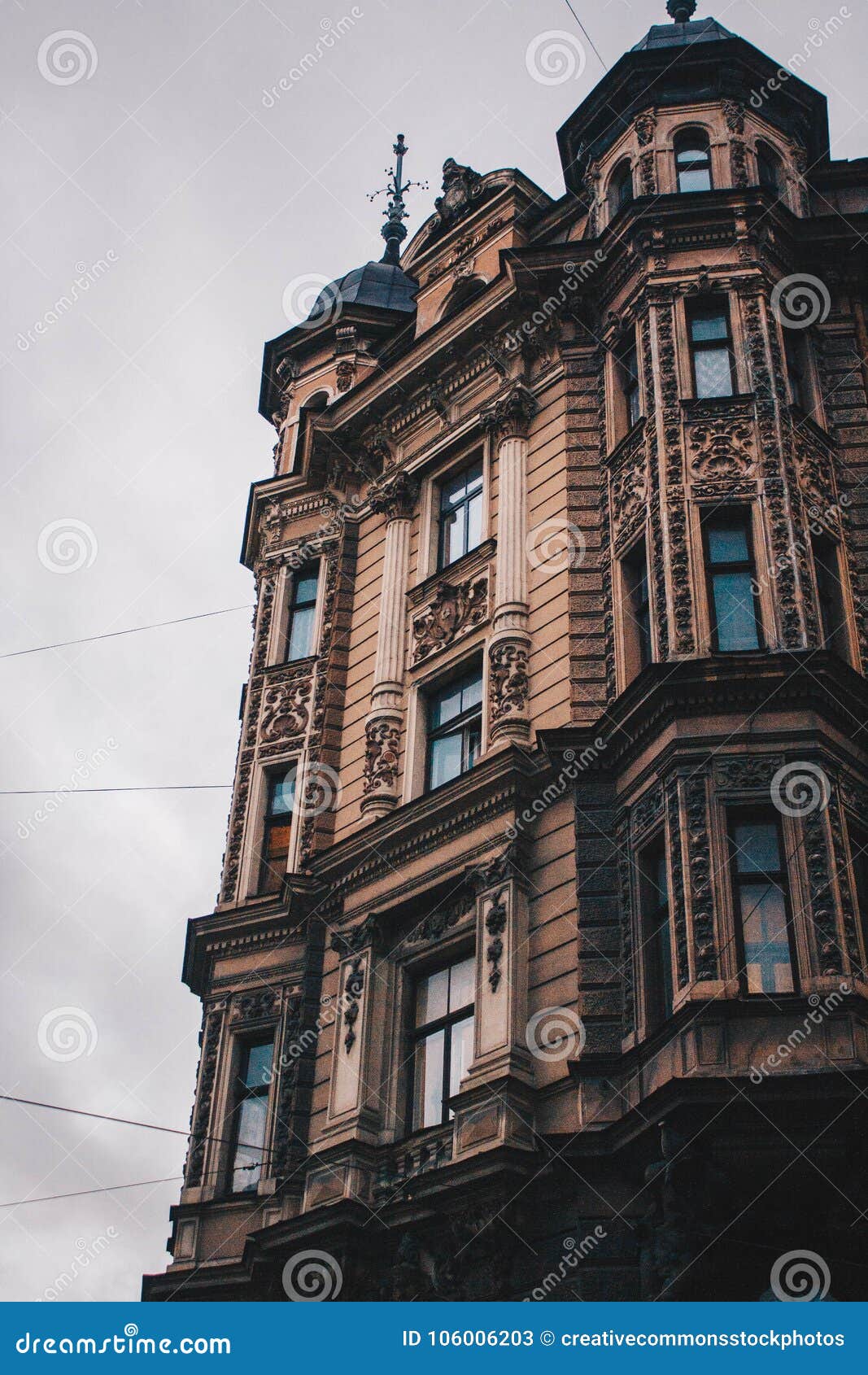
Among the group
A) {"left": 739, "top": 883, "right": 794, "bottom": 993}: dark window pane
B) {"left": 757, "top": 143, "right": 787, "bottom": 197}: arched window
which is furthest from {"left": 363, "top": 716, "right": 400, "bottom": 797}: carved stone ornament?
{"left": 757, "top": 143, "right": 787, "bottom": 197}: arched window

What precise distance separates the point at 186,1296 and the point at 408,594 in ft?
39.6

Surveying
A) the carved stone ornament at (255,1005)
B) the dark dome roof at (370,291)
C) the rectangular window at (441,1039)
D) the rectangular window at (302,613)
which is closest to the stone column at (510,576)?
the rectangular window at (441,1039)

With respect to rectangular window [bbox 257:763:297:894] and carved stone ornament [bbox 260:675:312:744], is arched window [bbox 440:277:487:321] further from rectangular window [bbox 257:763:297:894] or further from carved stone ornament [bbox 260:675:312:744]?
rectangular window [bbox 257:763:297:894]

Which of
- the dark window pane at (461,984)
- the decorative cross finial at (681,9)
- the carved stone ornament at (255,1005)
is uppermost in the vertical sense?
the decorative cross finial at (681,9)

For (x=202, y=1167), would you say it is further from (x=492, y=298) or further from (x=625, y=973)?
(x=492, y=298)

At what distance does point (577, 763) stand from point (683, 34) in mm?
15907

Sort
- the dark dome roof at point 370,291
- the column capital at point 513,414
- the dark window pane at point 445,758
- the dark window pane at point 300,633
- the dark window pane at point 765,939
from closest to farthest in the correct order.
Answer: the dark window pane at point 765,939 → the dark window pane at point 445,758 → the column capital at point 513,414 → the dark window pane at point 300,633 → the dark dome roof at point 370,291

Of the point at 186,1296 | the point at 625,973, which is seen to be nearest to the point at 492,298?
the point at 625,973

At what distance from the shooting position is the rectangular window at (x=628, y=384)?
85.6ft

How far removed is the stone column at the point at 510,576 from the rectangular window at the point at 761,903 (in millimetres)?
4738

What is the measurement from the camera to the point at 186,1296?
2295cm

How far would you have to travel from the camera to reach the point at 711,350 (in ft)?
83.5

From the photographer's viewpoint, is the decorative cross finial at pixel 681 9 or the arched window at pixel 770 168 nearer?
the arched window at pixel 770 168

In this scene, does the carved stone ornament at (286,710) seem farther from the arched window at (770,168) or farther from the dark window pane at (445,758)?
the arched window at (770,168)
